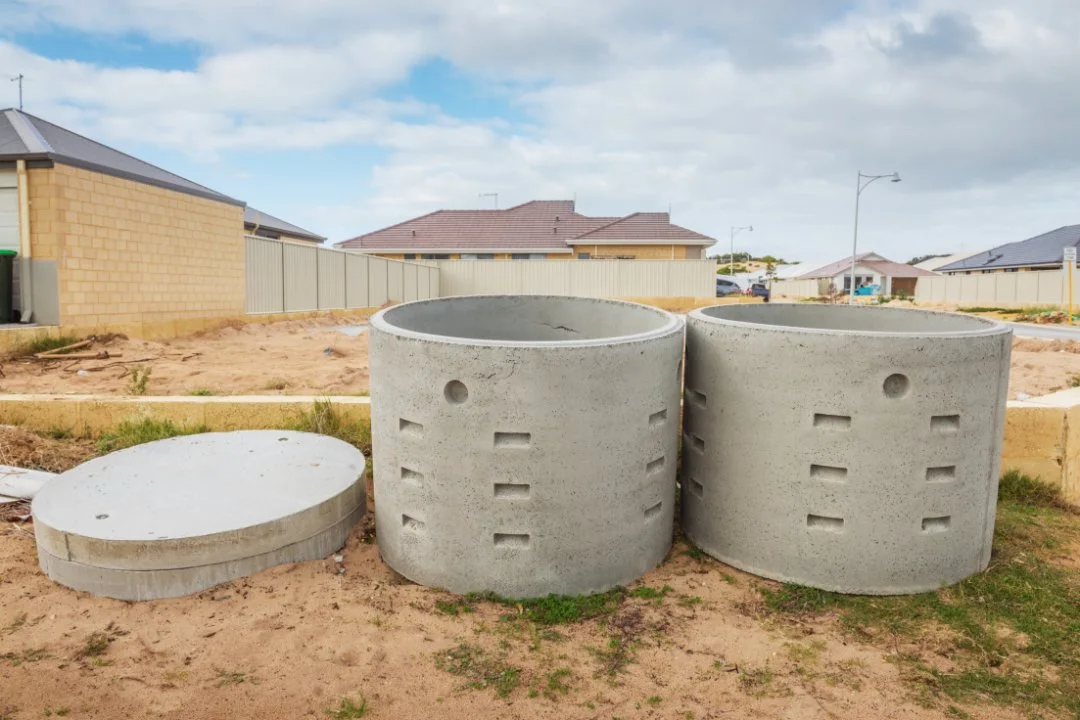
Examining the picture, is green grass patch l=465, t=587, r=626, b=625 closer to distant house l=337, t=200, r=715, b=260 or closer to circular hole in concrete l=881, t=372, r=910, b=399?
circular hole in concrete l=881, t=372, r=910, b=399

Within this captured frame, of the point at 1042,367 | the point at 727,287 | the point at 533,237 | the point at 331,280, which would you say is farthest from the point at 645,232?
the point at 1042,367

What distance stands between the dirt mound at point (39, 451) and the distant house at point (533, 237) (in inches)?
1246

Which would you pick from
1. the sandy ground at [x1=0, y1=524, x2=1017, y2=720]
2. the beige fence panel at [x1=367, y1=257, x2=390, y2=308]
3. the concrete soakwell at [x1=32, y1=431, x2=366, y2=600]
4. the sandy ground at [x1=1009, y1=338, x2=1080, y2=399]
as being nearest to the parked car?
the beige fence panel at [x1=367, y1=257, x2=390, y2=308]

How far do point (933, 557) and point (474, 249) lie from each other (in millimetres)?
35539

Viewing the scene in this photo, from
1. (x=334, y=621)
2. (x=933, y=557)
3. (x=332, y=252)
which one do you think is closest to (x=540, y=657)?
(x=334, y=621)

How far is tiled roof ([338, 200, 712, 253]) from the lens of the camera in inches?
1468

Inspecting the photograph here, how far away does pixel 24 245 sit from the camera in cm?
1139

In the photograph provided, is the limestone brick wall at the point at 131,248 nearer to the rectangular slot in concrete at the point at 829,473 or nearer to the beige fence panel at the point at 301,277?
the beige fence panel at the point at 301,277

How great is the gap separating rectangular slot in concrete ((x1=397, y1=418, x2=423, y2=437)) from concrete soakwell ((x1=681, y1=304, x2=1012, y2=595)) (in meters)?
1.75

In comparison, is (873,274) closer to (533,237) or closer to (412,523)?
(533,237)

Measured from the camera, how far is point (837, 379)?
371cm

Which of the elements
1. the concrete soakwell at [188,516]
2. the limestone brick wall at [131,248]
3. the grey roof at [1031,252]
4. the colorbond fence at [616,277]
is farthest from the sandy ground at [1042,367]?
the grey roof at [1031,252]

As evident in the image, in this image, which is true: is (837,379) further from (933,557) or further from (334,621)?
(334,621)

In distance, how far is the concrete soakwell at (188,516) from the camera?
11.9 feet
